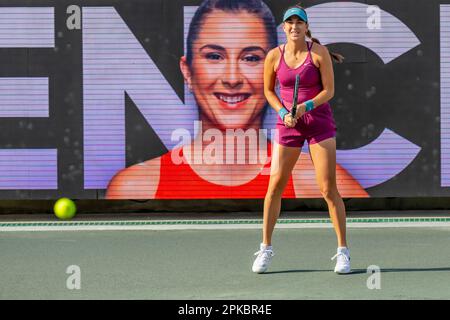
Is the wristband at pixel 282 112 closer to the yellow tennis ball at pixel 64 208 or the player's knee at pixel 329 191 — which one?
the player's knee at pixel 329 191

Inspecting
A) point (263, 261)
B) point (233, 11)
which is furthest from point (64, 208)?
point (263, 261)

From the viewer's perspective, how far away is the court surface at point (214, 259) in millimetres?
7094

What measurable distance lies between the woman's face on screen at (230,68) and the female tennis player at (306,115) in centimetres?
446

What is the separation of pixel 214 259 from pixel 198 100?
4.01 m

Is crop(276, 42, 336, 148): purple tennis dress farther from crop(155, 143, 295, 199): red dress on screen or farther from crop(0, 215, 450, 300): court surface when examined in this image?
crop(155, 143, 295, 199): red dress on screen

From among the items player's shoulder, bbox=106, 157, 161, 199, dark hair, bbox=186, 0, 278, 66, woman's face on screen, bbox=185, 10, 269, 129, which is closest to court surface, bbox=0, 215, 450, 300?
player's shoulder, bbox=106, 157, 161, 199

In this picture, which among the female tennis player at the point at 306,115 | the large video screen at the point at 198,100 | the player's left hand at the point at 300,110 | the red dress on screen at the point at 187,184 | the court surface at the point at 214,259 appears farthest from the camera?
the red dress on screen at the point at 187,184

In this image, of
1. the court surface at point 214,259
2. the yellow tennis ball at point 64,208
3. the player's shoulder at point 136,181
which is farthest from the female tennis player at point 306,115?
the yellow tennis ball at point 64,208

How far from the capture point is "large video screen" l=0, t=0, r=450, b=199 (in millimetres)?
12211

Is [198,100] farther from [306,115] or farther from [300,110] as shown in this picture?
[300,110]

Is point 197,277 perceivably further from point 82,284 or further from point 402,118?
point 402,118

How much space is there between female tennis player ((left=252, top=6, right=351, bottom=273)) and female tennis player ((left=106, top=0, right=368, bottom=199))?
4.46 meters

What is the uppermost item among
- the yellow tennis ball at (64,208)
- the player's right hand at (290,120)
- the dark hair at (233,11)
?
the dark hair at (233,11)

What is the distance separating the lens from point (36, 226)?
11320 millimetres
